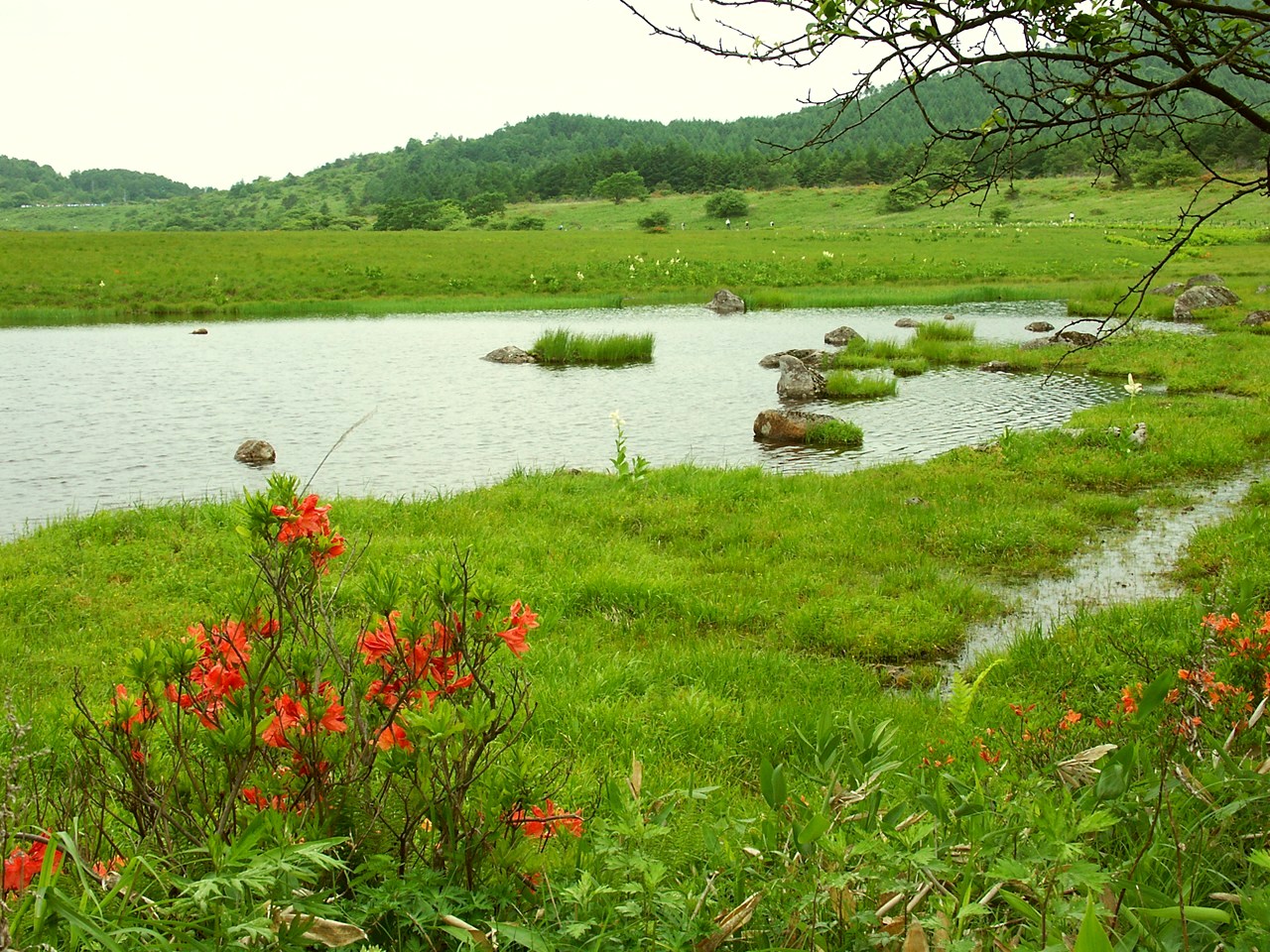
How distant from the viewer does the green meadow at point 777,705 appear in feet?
7.15

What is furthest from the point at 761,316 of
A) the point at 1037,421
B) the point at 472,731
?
the point at 472,731

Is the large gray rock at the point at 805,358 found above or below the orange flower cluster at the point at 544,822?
above

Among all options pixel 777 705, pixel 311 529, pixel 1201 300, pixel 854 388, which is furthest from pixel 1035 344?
pixel 311 529

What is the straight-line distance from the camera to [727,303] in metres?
41.2

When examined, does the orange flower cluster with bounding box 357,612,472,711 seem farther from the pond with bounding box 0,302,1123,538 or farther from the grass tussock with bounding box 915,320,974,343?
the grass tussock with bounding box 915,320,974,343

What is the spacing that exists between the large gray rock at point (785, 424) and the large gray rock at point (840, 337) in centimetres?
1261

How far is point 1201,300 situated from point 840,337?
1370 centimetres

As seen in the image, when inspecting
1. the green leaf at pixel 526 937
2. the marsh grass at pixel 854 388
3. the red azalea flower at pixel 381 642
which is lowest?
the marsh grass at pixel 854 388

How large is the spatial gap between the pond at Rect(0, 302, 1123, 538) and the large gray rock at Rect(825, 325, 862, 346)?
1092 mm

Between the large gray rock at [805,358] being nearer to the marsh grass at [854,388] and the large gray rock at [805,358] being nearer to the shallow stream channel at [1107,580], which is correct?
the marsh grass at [854,388]

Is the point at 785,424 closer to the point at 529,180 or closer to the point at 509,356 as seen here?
the point at 509,356

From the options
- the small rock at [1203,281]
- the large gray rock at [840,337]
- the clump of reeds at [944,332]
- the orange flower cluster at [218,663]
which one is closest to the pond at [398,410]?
the large gray rock at [840,337]

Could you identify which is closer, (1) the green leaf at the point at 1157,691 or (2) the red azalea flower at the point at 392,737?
(1) the green leaf at the point at 1157,691

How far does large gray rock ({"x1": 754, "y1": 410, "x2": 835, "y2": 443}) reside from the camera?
690 inches
